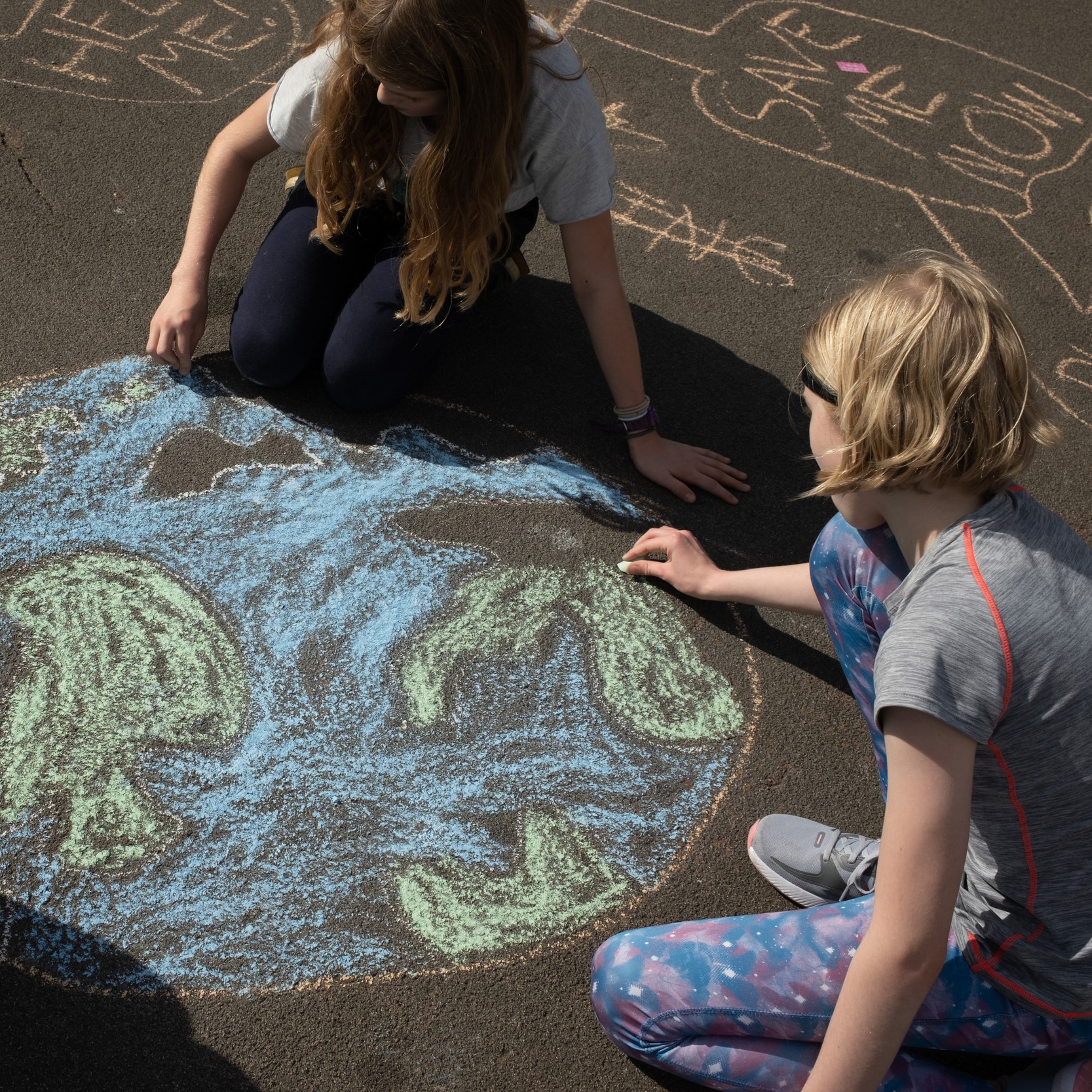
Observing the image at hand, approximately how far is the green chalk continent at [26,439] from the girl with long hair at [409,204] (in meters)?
0.32

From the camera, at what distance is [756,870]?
2027 millimetres

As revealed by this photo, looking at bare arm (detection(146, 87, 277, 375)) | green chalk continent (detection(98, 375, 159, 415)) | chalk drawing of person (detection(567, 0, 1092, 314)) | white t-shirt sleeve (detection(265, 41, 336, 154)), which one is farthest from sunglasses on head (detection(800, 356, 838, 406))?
chalk drawing of person (detection(567, 0, 1092, 314))

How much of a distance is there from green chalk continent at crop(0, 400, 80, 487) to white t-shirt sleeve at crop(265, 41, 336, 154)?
0.87 metres

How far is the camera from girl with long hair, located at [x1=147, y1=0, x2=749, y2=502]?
6.86 feet

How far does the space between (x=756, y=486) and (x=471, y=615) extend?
89 centimetres

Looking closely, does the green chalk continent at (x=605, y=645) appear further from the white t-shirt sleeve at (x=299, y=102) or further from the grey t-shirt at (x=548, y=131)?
the white t-shirt sleeve at (x=299, y=102)

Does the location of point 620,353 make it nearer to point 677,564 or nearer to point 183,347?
point 677,564

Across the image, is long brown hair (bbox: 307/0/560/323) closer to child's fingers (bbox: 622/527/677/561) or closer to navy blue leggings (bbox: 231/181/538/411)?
navy blue leggings (bbox: 231/181/538/411)

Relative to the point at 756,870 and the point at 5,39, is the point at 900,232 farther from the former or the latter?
the point at 5,39

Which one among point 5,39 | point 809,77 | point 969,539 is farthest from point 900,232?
point 5,39

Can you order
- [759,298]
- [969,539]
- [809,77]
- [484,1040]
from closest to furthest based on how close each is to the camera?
[969,539]
[484,1040]
[759,298]
[809,77]

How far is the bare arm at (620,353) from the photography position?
247 centimetres

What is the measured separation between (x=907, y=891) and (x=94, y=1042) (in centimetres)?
131

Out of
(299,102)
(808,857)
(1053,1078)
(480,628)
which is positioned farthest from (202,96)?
(1053,1078)
